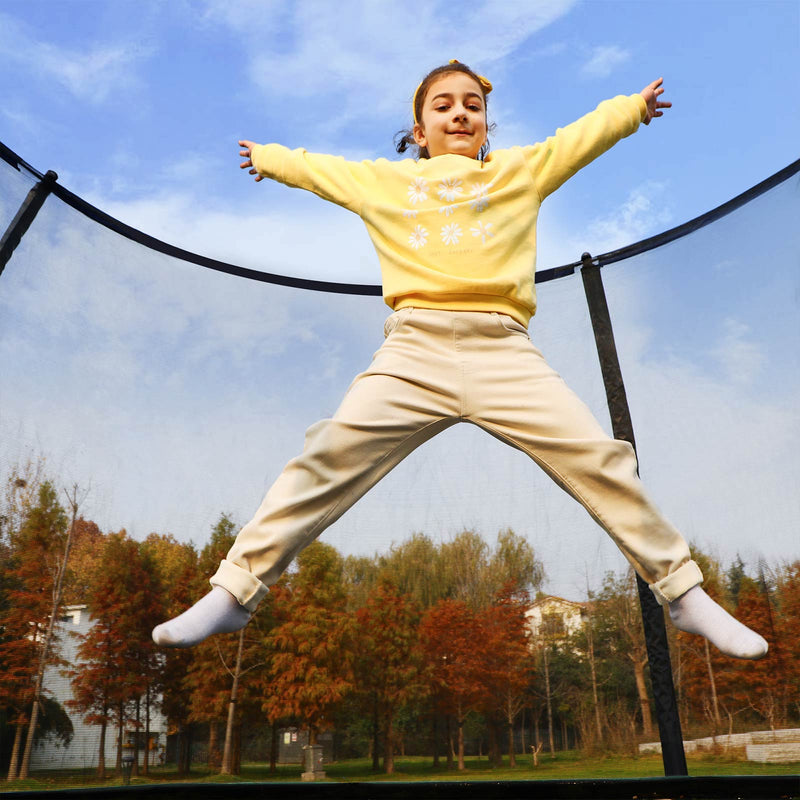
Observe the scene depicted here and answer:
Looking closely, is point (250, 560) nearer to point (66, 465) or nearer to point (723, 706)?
point (66, 465)

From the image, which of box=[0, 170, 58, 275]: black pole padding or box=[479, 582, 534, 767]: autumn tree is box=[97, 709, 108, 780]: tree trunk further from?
box=[0, 170, 58, 275]: black pole padding

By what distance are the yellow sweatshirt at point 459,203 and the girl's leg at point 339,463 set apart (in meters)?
0.11

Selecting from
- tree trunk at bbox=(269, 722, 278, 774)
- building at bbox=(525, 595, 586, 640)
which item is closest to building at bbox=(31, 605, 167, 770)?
tree trunk at bbox=(269, 722, 278, 774)

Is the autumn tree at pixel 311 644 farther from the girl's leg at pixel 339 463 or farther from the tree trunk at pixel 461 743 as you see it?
the girl's leg at pixel 339 463

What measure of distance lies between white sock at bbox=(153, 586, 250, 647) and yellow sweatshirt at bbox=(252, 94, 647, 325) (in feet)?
2.21

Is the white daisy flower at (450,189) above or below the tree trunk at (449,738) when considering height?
above

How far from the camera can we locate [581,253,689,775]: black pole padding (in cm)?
199

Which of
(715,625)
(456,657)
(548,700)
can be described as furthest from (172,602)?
(715,625)

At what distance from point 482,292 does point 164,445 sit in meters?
1.10

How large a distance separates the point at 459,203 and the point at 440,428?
0.48 meters

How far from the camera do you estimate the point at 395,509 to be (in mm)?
2318

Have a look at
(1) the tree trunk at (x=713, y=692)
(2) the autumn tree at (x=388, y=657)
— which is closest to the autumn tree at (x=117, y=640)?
(2) the autumn tree at (x=388, y=657)

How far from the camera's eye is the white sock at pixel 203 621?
122 centimetres

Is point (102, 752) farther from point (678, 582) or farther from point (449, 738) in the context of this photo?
point (678, 582)
